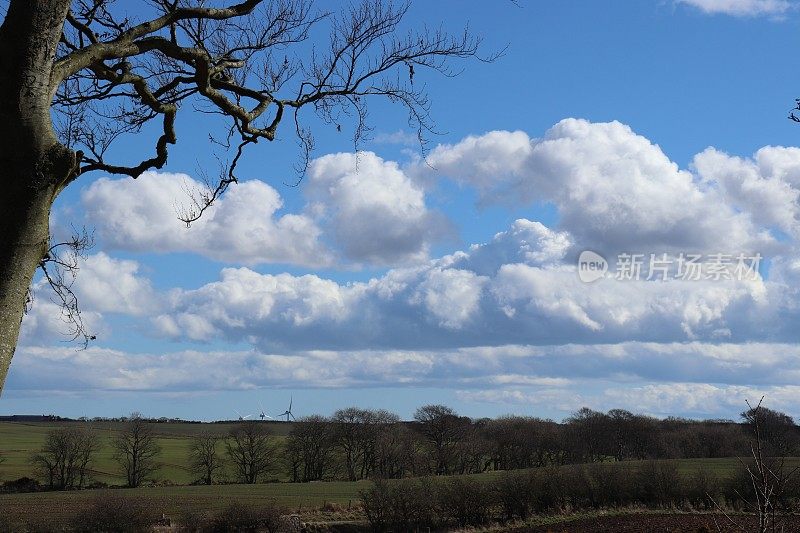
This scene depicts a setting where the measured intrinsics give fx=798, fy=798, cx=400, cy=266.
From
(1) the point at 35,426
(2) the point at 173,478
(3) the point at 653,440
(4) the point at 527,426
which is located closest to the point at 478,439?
(4) the point at 527,426

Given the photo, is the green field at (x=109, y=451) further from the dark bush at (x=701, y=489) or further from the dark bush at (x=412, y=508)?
the dark bush at (x=701, y=489)

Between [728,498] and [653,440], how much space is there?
40.4 meters

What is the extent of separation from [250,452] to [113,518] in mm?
31495

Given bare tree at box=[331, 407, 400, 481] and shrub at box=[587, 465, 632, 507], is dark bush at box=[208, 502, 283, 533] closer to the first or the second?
shrub at box=[587, 465, 632, 507]

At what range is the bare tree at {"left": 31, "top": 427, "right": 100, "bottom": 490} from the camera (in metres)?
64.2

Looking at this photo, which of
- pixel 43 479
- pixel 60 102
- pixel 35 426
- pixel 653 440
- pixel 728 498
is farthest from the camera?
pixel 35 426

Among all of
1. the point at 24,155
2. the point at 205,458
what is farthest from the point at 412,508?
the point at 24,155

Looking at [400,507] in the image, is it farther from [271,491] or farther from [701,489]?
[271,491]

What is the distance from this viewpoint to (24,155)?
312cm

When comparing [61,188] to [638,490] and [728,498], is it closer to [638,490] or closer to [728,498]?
[728,498]

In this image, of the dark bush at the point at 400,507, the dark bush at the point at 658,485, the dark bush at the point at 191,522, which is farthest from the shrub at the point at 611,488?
the dark bush at the point at 191,522

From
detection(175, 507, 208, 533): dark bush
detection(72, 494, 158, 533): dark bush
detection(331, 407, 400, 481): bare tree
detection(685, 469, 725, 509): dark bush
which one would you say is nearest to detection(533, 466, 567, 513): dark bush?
detection(685, 469, 725, 509): dark bush

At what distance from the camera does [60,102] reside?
18.4 feet

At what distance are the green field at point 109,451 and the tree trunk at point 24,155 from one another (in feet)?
230
